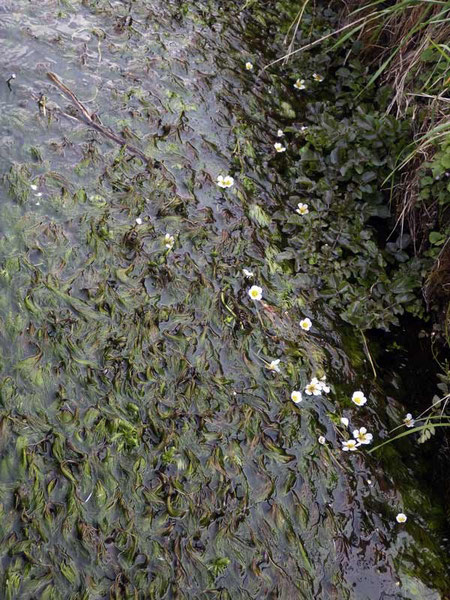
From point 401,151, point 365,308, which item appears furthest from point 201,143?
point 365,308

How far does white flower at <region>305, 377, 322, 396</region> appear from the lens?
10.1ft

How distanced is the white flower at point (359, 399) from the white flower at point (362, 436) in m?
0.16

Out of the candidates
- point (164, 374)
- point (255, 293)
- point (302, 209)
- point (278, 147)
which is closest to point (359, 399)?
point (255, 293)

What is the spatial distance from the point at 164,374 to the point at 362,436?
979mm

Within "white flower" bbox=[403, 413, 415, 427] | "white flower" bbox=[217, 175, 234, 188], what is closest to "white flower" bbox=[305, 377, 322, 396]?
"white flower" bbox=[403, 413, 415, 427]

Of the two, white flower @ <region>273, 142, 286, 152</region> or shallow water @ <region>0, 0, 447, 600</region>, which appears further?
white flower @ <region>273, 142, 286, 152</region>

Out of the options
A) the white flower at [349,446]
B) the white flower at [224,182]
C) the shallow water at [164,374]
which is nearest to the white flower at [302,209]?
the shallow water at [164,374]

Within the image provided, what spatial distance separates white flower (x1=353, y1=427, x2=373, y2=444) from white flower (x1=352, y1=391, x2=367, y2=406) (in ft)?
0.54

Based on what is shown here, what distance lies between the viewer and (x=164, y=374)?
2984mm

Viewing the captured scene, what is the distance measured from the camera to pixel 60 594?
2305 mm

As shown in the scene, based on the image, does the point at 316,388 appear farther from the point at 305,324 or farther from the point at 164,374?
the point at 164,374

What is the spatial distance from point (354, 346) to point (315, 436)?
2.21 ft

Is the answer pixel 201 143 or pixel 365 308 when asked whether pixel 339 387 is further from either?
pixel 201 143

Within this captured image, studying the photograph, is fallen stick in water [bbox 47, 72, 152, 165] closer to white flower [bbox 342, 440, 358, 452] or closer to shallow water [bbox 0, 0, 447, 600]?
shallow water [bbox 0, 0, 447, 600]
